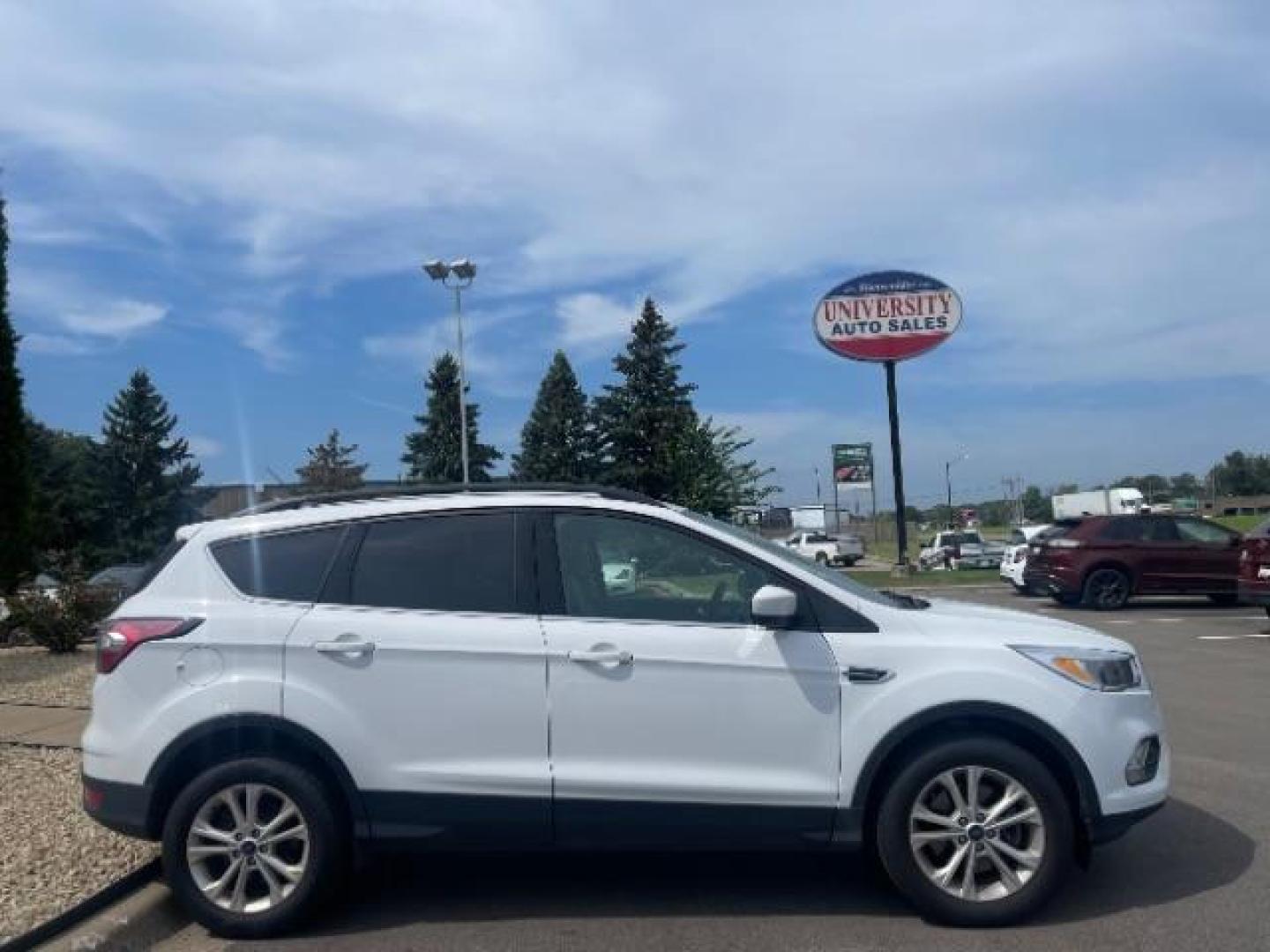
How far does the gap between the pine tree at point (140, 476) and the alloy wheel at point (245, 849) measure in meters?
49.7

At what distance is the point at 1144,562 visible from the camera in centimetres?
1981

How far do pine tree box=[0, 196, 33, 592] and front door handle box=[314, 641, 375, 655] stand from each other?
1153cm

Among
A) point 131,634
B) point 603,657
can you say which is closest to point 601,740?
point 603,657

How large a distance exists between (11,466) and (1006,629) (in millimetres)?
13625

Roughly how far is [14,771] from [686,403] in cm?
4369

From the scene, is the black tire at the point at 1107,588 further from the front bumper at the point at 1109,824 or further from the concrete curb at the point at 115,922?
the concrete curb at the point at 115,922

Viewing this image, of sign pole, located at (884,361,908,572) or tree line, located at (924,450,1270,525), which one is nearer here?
sign pole, located at (884,361,908,572)

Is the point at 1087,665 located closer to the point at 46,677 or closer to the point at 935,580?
the point at 46,677

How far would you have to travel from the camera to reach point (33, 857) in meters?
5.69

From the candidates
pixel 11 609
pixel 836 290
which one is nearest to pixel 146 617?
pixel 11 609

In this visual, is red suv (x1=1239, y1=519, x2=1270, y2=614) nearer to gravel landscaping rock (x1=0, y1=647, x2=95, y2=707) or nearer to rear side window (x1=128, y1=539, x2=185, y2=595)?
gravel landscaping rock (x1=0, y1=647, x2=95, y2=707)

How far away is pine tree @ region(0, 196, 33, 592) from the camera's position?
14.6m

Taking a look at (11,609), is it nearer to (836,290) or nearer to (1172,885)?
(1172,885)

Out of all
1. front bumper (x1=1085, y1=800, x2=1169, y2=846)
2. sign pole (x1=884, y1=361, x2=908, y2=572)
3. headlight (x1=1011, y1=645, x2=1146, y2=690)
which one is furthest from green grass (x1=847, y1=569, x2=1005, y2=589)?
front bumper (x1=1085, y1=800, x2=1169, y2=846)
